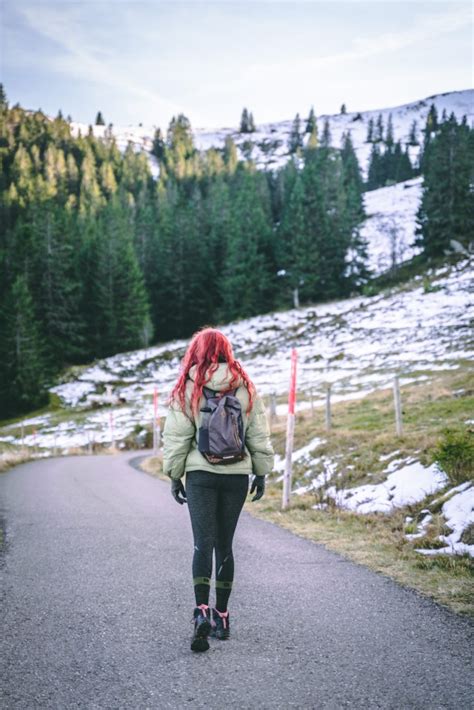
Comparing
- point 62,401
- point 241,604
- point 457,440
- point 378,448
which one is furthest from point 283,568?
point 62,401

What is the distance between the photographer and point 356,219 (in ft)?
202

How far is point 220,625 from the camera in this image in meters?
3.50

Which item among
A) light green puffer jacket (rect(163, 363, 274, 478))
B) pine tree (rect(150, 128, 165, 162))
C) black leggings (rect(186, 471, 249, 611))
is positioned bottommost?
black leggings (rect(186, 471, 249, 611))

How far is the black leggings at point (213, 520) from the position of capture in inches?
136

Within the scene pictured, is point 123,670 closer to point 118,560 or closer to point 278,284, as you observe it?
point 118,560

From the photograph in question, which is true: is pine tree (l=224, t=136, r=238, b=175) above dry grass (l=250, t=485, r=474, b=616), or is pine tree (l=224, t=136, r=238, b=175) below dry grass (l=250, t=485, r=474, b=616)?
above

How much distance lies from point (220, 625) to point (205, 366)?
178cm

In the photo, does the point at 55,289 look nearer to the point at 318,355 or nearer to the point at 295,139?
the point at 318,355

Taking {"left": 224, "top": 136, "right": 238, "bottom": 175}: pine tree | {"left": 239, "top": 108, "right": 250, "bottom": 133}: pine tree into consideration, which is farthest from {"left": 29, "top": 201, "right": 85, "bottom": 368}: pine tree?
{"left": 239, "top": 108, "right": 250, "bottom": 133}: pine tree

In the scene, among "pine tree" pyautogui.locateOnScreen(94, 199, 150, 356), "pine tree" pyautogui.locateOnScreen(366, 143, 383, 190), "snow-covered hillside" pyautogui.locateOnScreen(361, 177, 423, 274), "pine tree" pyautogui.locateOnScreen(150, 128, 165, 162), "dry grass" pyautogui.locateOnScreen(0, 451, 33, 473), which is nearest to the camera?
"dry grass" pyautogui.locateOnScreen(0, 451, 33, 473)

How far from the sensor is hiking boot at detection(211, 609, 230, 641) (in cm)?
346

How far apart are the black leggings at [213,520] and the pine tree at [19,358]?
141 feet

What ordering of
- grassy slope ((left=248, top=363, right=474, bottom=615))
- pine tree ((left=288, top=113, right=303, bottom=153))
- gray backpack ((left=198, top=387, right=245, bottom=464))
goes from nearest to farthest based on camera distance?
1. gray backpack ((left=198, top=387, right=245, bottom=464))
2. grassy slope ((left=248, top=363, right=474, bottom=615))
3. pine tree ((left=288, top=113, right=303, bottom=153))

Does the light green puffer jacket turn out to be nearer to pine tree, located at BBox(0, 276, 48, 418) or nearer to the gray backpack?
the gray backpack
